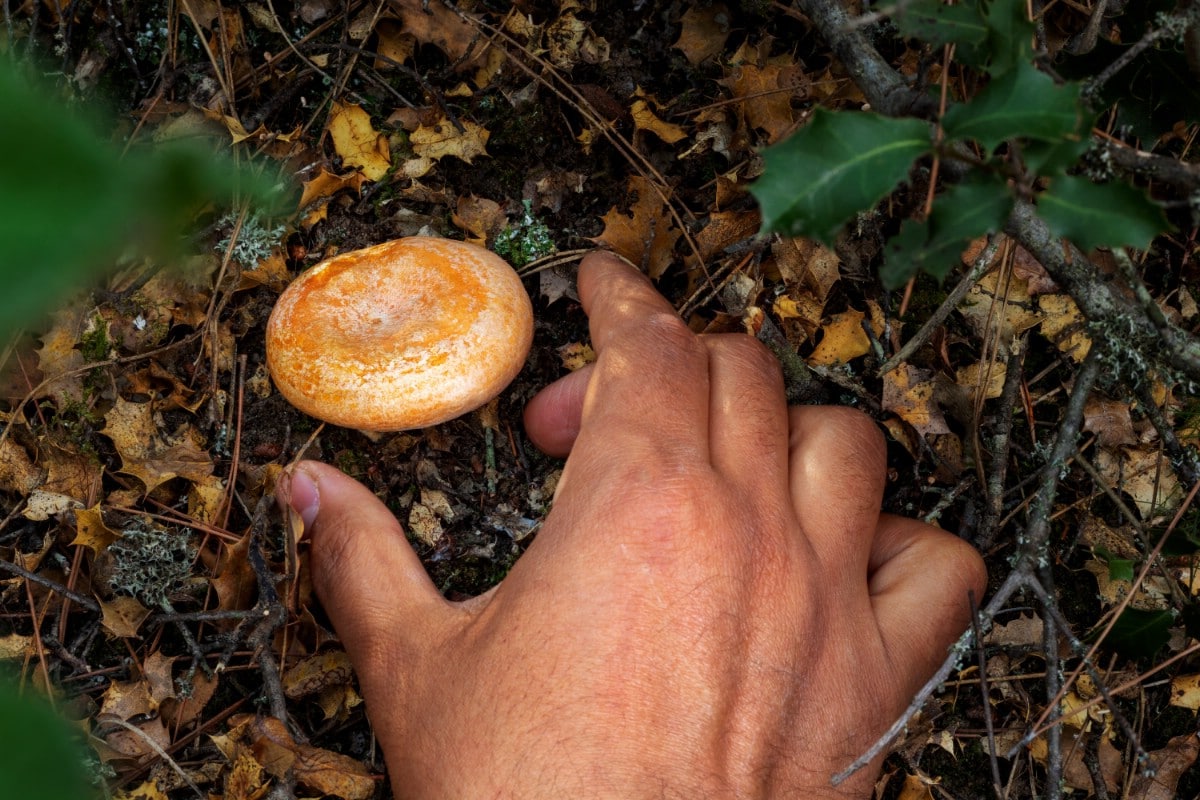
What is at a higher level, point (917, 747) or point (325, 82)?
point (325, 82)

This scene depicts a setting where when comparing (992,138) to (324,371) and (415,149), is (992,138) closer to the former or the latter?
(324,371)

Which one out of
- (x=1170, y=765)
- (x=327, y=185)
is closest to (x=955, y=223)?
(x=327, y=185)

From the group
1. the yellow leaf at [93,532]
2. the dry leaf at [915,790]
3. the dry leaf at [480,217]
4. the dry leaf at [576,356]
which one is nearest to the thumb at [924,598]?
the dry leaf at [915,790]

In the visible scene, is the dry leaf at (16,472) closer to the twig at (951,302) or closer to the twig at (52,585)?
the twig at (52,585)

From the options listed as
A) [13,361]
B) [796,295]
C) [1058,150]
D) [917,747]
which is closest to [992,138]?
[1058,150]

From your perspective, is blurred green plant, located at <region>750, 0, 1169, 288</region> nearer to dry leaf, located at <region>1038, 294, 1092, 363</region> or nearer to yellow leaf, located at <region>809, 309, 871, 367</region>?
yellow leaf, located at <region>809, 309, 871, 367</region>

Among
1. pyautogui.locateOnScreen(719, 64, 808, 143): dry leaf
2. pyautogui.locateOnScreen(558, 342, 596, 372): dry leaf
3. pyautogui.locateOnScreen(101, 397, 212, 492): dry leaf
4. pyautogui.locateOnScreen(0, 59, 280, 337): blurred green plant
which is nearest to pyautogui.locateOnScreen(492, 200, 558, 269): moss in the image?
pyautogui.locateOnScreen(558, 342, 596, 372): dry leaf
